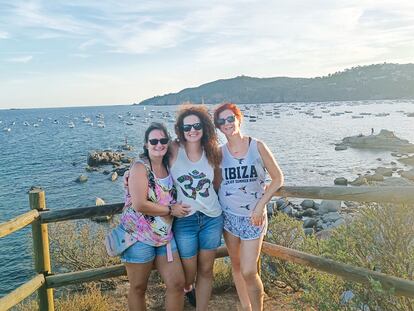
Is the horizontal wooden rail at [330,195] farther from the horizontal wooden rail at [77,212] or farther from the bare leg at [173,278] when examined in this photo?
the bare leg at [173,278]

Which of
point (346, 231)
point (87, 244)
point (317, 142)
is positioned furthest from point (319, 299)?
point (317, 142)

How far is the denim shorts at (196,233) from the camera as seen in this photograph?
3881 mm

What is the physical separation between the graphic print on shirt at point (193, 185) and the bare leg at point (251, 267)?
67 cm

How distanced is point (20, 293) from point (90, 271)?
2.67 ft

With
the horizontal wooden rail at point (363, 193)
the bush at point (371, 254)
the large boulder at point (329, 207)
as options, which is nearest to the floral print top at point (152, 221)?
the horizontal wooden rail at point (363, 193)

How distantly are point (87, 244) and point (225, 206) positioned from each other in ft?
15.4

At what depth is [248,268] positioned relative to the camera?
13.3ft

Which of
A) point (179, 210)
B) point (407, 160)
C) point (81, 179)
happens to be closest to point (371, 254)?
point (179, 210)

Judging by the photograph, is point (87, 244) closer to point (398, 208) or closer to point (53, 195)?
point (398, 208)

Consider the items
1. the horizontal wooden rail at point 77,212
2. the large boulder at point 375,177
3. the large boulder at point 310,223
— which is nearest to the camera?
the horizontal wooden rail at point 77,212

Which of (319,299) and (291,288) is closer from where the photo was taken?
(319,299)

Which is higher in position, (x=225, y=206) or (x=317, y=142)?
(x=225, y=206)

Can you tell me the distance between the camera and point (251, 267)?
13.3ft

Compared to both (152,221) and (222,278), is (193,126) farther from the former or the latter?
(222,278)
